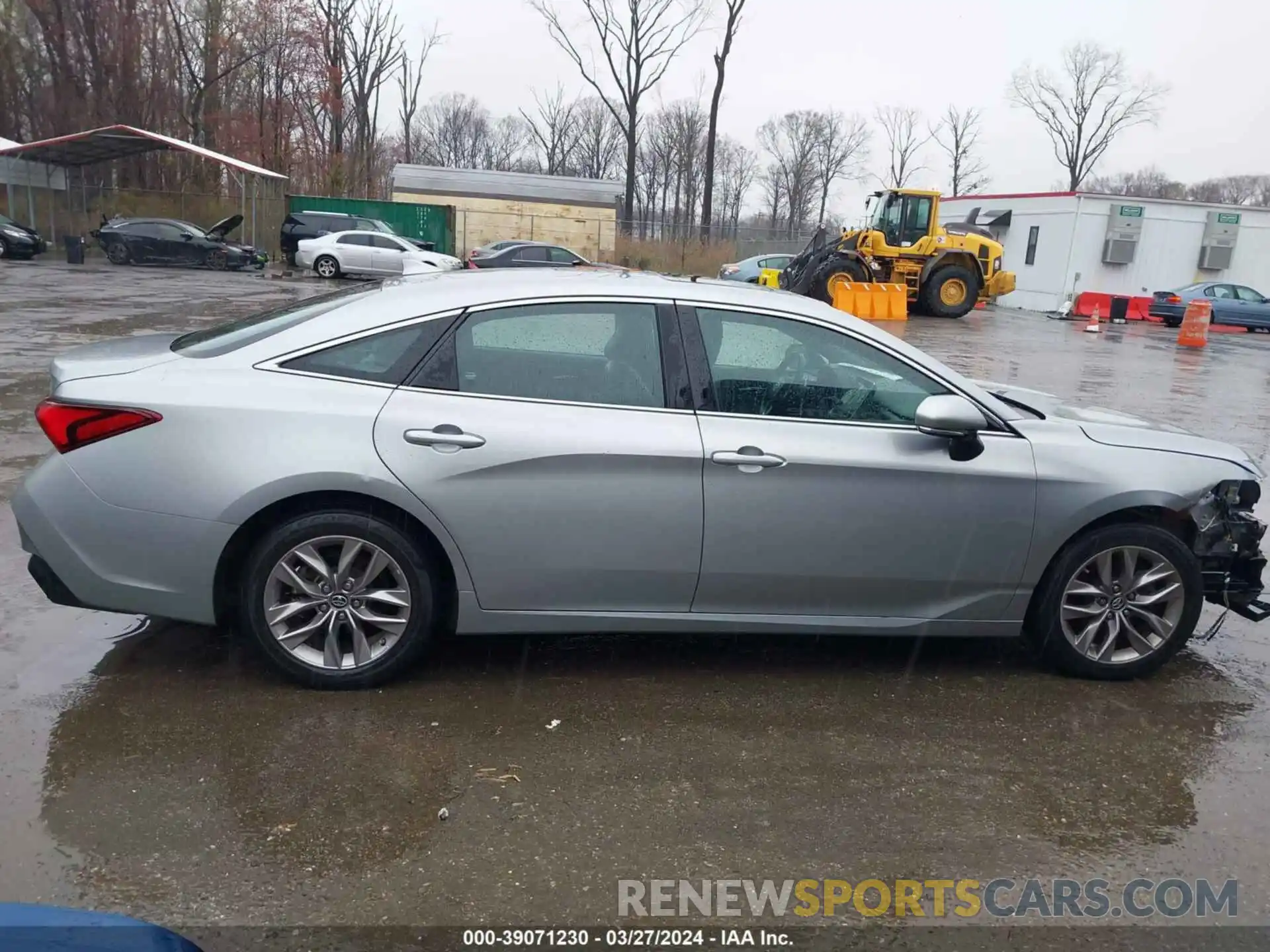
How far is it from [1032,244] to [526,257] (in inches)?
817

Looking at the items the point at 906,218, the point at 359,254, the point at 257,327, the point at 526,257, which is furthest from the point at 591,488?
the point at 359,254

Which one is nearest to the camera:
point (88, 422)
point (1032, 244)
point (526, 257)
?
point (88, 422)

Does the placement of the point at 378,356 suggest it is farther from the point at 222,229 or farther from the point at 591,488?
the point at 222,229

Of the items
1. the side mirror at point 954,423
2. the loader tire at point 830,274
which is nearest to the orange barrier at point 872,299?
the loader tire at point 830,274

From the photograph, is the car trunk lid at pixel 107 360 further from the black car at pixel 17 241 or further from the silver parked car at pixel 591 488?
the black car at pixel 17 241

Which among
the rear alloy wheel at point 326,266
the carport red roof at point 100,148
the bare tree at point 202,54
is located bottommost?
the rear alloy wheel at point 326,266

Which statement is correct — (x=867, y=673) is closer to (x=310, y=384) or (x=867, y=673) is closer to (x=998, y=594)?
(x=998, y=594)

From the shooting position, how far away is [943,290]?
25641mm

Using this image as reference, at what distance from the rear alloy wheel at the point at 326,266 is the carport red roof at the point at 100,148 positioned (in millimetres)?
6043

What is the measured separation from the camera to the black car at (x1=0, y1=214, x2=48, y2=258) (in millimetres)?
29234

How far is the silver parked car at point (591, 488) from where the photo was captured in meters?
3.65

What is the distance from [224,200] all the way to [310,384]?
37.1m

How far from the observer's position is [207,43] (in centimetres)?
4522

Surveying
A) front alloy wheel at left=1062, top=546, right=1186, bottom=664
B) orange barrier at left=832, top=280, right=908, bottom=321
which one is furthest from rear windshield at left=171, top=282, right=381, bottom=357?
orange barrier at left=832, top=280, right=908, bottom=321
